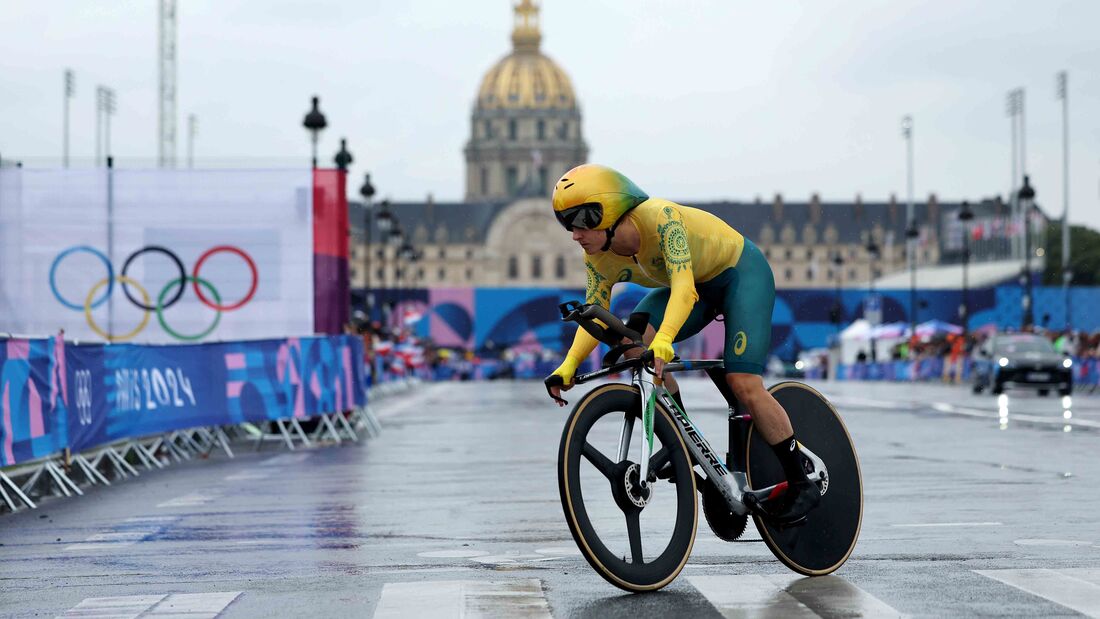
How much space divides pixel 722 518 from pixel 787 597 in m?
0.67

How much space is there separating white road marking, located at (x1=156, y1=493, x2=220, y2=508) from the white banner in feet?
43.8

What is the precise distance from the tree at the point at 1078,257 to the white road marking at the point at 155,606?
5861 inches

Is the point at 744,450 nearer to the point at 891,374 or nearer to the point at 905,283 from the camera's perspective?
the point at 891,374

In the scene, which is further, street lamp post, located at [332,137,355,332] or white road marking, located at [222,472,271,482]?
street lamp post, located at [332,137,355,332]

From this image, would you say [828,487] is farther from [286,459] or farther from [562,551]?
[286,459]

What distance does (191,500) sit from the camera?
13906mm

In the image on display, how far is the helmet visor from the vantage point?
7.32 meters

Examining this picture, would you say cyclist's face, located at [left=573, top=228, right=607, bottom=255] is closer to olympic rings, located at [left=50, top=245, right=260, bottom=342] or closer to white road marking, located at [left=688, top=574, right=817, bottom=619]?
white road marking, located at [left=688, top=574, right=817, bottom=619]

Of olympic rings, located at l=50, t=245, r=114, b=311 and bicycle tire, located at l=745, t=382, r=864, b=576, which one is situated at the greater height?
olympic rings, located at l=50, t=245, r=114, b=311

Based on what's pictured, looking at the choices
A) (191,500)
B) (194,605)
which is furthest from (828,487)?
(191,500)

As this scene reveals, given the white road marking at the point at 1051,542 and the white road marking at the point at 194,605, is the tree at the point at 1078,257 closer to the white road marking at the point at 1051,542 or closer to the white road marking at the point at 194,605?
the white road marking at the point at 1051,542

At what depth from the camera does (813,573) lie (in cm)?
779

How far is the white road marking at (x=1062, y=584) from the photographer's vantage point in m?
6.82

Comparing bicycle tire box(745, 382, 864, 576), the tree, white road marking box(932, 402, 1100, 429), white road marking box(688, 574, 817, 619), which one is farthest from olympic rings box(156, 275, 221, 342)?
the tree
